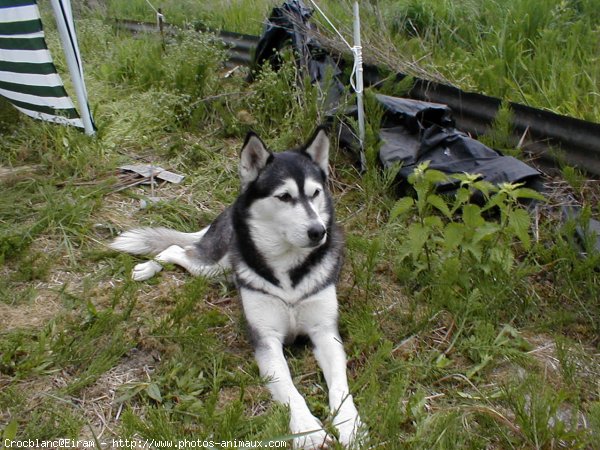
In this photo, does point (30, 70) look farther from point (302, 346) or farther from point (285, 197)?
point (302, 346)

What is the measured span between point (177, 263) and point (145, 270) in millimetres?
204

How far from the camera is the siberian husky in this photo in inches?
99.0

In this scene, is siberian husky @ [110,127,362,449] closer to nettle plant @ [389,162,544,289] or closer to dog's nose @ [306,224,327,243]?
dog's nose @ [306,224,327,243]

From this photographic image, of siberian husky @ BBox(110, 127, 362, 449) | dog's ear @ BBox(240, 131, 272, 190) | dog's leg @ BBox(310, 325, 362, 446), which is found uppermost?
dog's ear @ BBox(240, 131, 272, 190)

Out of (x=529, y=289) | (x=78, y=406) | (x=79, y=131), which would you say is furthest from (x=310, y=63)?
(x=78, y=406)

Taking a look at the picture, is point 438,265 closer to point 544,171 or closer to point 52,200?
point 544,171

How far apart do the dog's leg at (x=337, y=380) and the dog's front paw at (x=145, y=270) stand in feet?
3.43

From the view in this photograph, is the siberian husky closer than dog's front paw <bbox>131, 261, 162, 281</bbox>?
Yes

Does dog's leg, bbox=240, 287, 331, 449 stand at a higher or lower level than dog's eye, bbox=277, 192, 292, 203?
lower

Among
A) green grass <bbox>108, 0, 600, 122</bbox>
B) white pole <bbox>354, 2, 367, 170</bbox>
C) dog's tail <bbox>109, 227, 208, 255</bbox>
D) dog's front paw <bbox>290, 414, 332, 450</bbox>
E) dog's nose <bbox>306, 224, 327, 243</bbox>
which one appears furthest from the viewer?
green grass <bbox>108, 0, 600, 122</bbox>

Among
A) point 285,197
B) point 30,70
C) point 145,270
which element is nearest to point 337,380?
point 285,197

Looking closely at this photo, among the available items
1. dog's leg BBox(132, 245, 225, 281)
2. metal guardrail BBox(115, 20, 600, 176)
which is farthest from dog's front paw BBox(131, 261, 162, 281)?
metal guardrail BBox(115, 20, 600, 176)

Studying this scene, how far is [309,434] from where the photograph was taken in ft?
6.46

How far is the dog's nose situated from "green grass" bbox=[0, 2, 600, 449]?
39 centimetres
